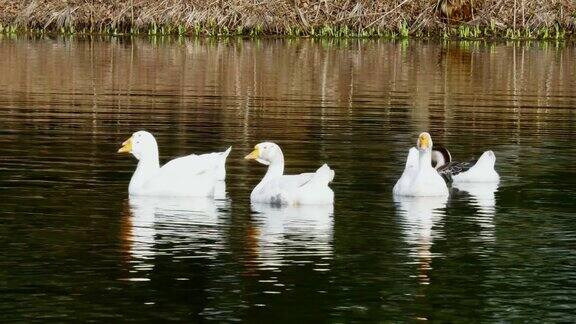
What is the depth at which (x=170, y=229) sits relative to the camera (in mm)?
16562

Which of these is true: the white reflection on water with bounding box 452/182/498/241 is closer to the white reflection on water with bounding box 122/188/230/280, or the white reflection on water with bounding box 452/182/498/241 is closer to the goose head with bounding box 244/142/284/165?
the goose head with bounding box 244/142/284/165

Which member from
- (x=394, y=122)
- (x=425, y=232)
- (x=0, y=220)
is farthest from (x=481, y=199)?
(x=394, y=122)

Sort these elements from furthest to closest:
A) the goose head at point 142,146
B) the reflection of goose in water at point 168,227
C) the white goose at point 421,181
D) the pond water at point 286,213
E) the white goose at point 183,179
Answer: the goose head at point 142,146 → the white goose at point 421,181 → the white goose at point 183,179 → the reflection of goose in water at point 168,227 → the pond water at point 286,213

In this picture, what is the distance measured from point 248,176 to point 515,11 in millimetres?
45709

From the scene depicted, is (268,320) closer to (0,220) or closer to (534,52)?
(0,220)

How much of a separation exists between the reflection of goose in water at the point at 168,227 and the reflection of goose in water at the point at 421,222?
79.3 inches

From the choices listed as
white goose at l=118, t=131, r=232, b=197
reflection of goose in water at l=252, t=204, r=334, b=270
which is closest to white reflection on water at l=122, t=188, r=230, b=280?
white goose at l=118, t=131, r=232, b=197

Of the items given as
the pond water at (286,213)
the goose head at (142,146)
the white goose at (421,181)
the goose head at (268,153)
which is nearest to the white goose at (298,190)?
the pond water at (286,213)

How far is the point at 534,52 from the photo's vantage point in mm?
58344

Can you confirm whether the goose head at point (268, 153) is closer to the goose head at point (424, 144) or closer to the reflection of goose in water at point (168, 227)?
the reflection of goose in water at point (168, 227)

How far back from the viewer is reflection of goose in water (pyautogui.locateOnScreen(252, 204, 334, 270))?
15.1 meters

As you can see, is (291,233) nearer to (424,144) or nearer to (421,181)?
(421,181)

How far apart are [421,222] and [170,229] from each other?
2.91 metres

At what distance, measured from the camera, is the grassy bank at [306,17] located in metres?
67.3
